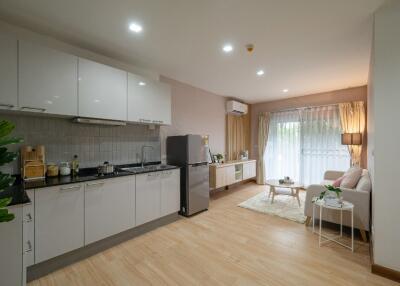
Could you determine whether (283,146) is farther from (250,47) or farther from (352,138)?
(250,47)

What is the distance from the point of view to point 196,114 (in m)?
4.30

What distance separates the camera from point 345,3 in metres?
1.73

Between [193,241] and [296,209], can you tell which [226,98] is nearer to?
[296,209]

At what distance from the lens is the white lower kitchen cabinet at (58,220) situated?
5.92 feet

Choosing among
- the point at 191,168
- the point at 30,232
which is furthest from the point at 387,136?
the point at 30,232

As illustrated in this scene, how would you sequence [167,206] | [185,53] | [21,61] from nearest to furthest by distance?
[21,61] < [185,53] < [167,206]

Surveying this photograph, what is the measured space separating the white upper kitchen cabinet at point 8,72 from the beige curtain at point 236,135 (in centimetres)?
426

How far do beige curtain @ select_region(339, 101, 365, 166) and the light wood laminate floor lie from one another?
2399 millimetres

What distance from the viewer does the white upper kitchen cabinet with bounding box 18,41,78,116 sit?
1.90m

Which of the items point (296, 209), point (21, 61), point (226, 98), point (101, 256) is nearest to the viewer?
point (21, 61)

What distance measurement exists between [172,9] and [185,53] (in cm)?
86

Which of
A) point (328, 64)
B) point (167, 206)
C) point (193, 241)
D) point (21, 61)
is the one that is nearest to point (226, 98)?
point (328, 64)

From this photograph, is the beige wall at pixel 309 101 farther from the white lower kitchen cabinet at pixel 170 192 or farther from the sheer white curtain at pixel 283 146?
the white lower kitchen cabinet at pixel 170 192

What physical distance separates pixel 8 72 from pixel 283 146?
5556 millimetres
